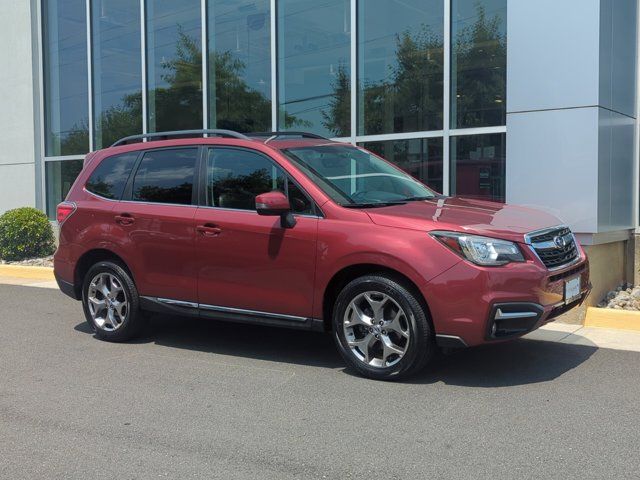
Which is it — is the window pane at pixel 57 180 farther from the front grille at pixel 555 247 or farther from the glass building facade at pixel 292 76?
the front grille at pixel 555 247

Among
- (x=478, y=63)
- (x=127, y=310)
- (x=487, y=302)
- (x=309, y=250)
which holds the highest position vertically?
(x=478, y=63)

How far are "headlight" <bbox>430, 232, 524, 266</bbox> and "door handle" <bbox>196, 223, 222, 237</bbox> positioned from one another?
203 centimetres

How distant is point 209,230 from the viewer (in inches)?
237

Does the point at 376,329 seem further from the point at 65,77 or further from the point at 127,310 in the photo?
the point at 65,77

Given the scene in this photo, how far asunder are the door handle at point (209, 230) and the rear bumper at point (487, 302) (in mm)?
1949

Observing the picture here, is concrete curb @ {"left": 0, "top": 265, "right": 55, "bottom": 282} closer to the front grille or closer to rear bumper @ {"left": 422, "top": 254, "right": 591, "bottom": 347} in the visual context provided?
rear bumper @ {"left": 422, "top": 254, "right": 591, "bottom": 347}

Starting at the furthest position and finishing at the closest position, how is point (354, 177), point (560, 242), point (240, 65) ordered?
point (240, 65)
point (354, 177)
point (560, 242)


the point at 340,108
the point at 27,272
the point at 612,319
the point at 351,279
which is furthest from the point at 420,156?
the point at 27,272

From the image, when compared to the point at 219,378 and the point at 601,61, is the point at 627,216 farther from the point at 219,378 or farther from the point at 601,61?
the point at 219,378

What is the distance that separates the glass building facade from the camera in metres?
9.70

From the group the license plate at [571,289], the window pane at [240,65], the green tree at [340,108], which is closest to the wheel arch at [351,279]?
the license plate at [571,289]

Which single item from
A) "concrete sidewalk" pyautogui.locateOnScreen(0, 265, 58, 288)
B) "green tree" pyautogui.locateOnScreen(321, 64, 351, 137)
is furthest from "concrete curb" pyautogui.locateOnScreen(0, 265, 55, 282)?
"green tree" pyautogui.locateOnScreen(321, 64, 351, 137)

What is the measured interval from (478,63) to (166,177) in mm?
5115

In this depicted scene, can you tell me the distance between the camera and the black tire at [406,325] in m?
5.06
